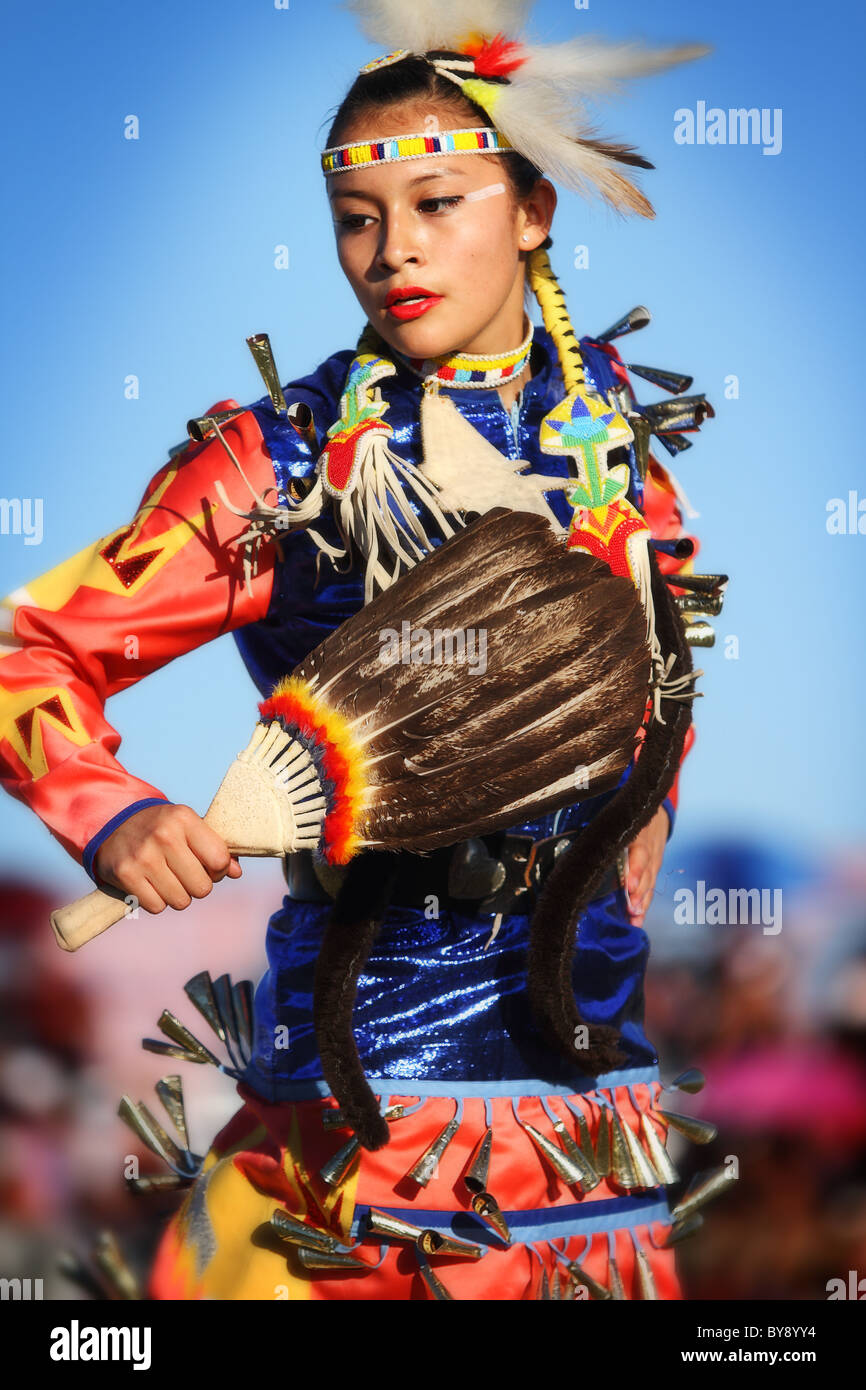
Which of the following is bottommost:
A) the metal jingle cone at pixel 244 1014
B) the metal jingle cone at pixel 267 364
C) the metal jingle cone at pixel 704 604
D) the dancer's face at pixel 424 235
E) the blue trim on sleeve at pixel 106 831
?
the metal jingle cone at pixel 244 1014

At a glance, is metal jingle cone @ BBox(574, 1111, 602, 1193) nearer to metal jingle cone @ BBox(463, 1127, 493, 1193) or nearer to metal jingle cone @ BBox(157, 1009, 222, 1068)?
metal jingle cone @ BBox(463, 1127, 493, 1193)

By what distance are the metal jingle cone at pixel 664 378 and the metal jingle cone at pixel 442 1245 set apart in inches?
46.5

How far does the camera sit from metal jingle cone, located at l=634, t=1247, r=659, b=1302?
1738 millimetres

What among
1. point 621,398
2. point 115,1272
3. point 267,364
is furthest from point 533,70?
point 115,1272

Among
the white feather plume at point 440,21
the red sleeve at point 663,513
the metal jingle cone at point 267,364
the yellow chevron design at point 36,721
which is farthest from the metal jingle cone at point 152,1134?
the white feather plume at point 440,21

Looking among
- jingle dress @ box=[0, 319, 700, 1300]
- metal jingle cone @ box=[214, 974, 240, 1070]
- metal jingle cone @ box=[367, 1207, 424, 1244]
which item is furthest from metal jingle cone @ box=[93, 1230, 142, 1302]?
metal jingle cone @ box=[367, 1207, 424, 1244]

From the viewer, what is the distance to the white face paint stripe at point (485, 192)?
1.73 metres

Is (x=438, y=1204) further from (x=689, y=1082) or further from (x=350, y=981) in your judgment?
(x=689, y=1082)

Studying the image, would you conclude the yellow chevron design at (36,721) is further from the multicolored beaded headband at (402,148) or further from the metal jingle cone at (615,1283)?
the metal jingle cone at (615,1283)

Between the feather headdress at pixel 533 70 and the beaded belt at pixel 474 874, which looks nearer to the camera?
the beaded belt at pixel 474 874

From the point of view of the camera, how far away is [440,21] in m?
1.84

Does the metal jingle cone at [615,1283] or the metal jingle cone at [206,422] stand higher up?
the metal jingle cone at [206,422]

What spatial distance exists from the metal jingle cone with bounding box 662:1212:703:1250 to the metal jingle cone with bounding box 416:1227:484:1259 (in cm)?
32

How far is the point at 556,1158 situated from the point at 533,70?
1341 mm
